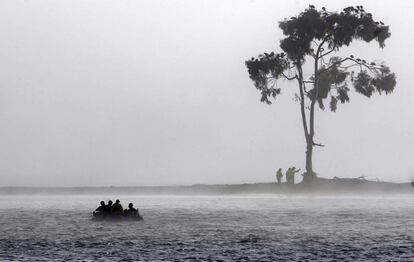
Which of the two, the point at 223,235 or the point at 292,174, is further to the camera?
the point at 292,174

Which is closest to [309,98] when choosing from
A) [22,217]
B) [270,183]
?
[270,183]

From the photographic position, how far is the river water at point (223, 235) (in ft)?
116

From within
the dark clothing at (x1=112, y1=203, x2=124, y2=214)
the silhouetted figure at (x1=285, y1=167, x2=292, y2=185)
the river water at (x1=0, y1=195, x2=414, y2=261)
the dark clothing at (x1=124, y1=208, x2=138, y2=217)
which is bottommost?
the river water at (x1=0, y1=195, x2=414, y2=261)

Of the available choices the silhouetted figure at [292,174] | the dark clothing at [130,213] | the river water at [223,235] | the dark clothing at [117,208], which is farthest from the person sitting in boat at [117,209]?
the silhouetted figure at [292,174]

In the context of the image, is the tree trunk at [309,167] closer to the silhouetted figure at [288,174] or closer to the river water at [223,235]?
the silhouetted figure at [288,174]

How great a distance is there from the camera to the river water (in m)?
35.4

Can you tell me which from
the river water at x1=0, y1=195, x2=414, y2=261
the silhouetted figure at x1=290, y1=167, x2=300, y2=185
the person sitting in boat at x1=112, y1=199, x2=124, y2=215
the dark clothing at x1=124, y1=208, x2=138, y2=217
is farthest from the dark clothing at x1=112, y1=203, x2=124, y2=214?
the silhouetted figure at x1=290, y1=167, x2=300, y2=185

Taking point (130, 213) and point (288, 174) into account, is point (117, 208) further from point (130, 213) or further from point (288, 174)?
point (288, 174)

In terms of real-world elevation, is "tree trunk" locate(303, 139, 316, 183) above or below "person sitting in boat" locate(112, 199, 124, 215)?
above

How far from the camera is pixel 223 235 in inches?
1735

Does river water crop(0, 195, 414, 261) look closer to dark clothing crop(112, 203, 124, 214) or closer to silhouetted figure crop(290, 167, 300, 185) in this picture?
dark clothing crop(112, 203, 124, 214)

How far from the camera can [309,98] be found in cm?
8356

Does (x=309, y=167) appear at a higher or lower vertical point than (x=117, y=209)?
higher

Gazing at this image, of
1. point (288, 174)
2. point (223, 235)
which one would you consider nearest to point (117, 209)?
point (223, 235)
